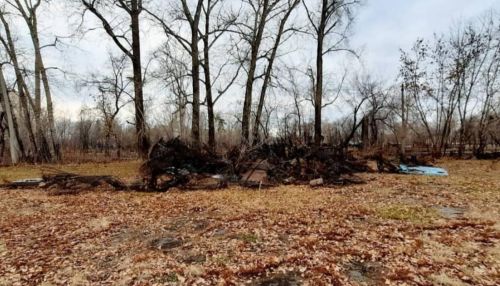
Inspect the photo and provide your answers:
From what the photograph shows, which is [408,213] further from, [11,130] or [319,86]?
[11,130]

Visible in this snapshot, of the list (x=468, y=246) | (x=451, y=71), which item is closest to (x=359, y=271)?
→ (x=468, y=246)

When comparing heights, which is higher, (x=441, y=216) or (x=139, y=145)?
(x=139, y=145)

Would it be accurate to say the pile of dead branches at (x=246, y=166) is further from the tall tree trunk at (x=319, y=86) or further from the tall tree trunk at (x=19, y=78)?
the tall tree trunk at (x=19, y=78)

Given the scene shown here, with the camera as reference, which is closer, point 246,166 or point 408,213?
A: point 408,213

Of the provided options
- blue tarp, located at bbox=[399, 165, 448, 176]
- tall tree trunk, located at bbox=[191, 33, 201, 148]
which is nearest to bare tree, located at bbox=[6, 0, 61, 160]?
tall tree trunk, located at bbox=[191, 33, 201, 148]

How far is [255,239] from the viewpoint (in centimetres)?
496

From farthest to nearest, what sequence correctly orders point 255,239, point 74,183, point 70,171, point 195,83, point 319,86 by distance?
point 319,86
point 195,83
point 70,171
point 74,183
point 255,239

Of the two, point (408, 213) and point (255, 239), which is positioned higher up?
point (408, 213)

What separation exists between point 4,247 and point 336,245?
4.41m

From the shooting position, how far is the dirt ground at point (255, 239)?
3820 millimetres

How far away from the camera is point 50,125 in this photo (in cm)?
1670

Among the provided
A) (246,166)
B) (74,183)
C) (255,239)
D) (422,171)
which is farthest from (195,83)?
(255,239)

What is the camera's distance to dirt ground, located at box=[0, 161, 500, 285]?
3820 mm

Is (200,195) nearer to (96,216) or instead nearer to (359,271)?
(96,216)
